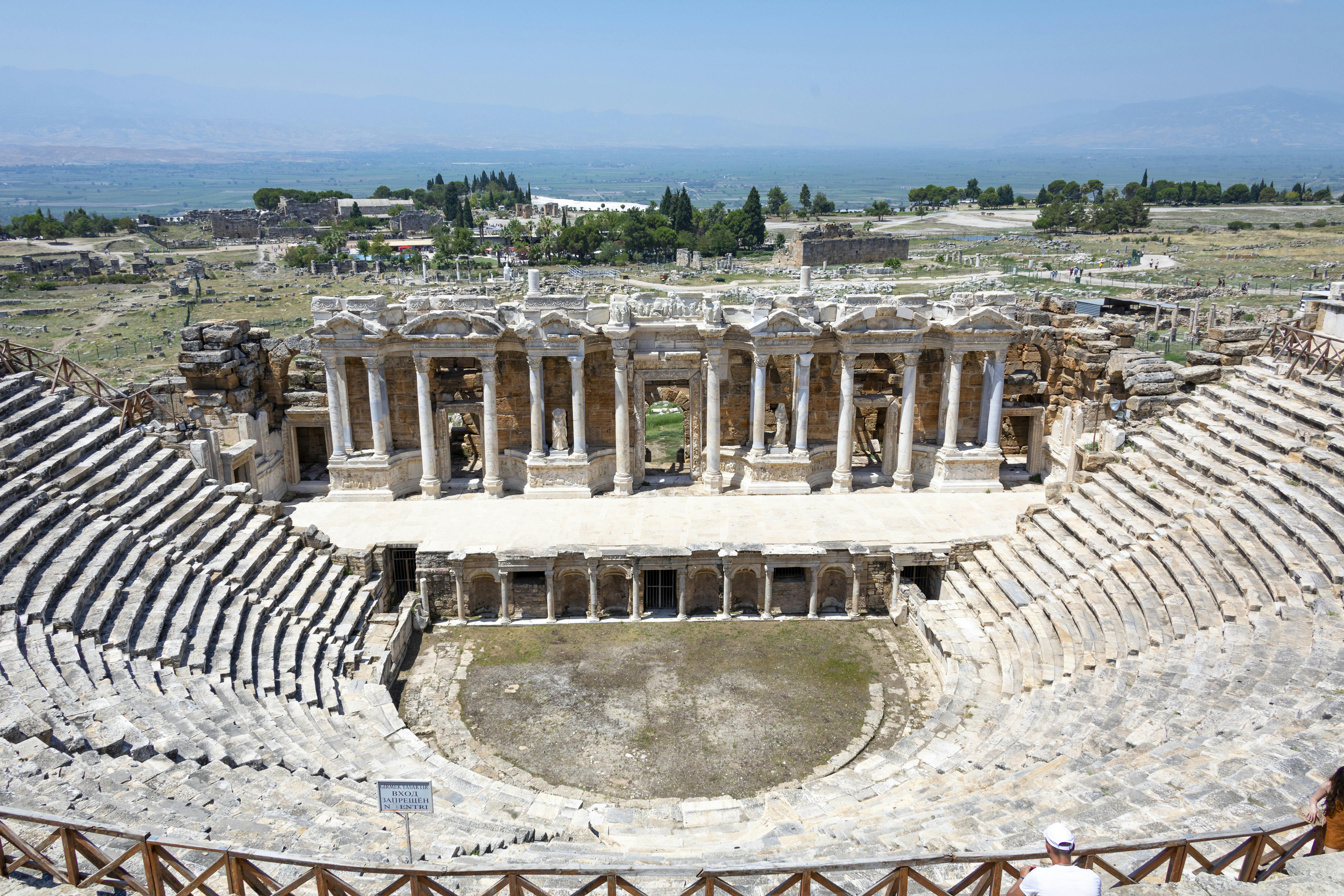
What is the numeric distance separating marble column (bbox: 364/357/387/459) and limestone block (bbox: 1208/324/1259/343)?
24.0 meters

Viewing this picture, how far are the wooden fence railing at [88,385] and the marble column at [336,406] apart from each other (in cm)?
430

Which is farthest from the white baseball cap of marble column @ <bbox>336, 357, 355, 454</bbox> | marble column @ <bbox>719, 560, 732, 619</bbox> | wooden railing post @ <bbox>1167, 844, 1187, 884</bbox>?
marble column @ <bbox>336, 357, 355, 454</bbox>

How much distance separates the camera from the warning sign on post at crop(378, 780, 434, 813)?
10.2m

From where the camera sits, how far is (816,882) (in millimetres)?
9484

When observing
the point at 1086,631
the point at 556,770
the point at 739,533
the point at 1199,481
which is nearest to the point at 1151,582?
the point at 1086,631

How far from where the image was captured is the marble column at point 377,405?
26469 mm

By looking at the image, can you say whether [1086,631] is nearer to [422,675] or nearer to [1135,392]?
[1135,392]

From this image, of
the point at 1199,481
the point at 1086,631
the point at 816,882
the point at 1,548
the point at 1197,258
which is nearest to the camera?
the point at 816,882

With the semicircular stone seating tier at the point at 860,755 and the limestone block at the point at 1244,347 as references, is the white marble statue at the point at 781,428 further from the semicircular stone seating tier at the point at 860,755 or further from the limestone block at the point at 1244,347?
the limestone block at the point at 1244,347

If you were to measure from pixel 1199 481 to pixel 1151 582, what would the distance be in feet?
11.0

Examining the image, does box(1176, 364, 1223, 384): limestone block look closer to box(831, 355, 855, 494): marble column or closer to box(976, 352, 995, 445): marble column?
box(976, 352, 995, 445): marble column

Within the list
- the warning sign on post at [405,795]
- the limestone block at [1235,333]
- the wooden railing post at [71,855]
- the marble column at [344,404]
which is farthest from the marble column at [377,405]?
the limestone block at [1235,333]

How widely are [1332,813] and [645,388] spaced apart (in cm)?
2114

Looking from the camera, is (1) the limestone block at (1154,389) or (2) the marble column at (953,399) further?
(2) the marble column at (953,399)
